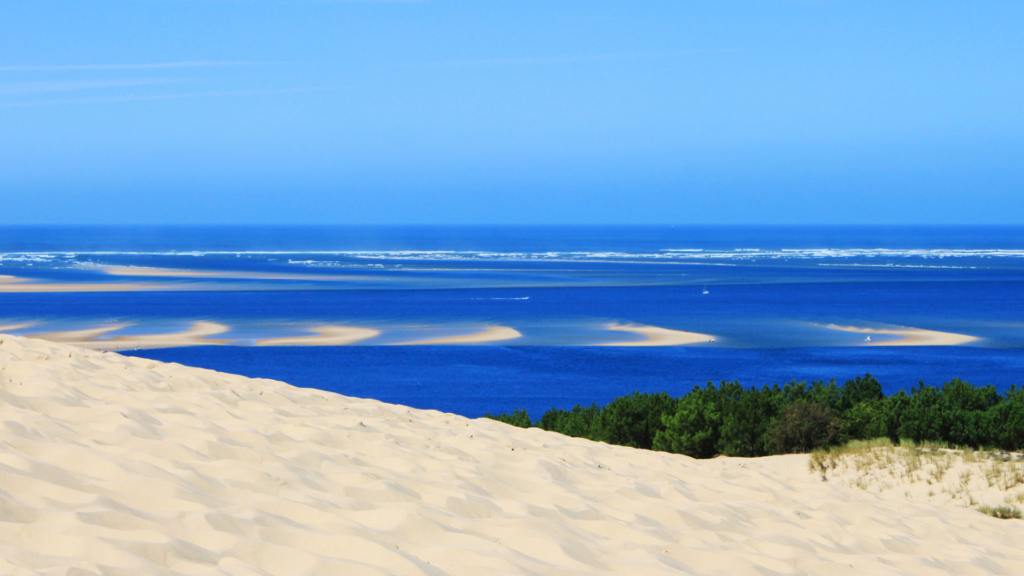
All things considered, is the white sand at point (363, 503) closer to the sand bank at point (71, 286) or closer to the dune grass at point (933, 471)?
the dune grass at point (933, 471)

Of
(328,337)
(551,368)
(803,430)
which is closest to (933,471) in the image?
(803,430)

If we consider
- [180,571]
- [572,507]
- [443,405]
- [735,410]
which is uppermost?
[180,571]

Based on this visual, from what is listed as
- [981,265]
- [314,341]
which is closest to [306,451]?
[314,341]

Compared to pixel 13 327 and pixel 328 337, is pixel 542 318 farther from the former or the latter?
pixel 13 327

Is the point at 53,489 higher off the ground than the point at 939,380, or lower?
higher

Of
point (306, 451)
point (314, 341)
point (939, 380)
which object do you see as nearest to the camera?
point (306, 451)

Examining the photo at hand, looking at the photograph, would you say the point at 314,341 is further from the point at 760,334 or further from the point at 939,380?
the point at 939,380

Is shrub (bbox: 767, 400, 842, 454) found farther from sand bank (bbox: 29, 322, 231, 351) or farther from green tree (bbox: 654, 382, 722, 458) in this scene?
sand bank (bbox: 29, 322, 231, 351)

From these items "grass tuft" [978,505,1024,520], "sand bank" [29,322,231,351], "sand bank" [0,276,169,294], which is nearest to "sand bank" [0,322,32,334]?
"sand bank" [29,322,231,351]
